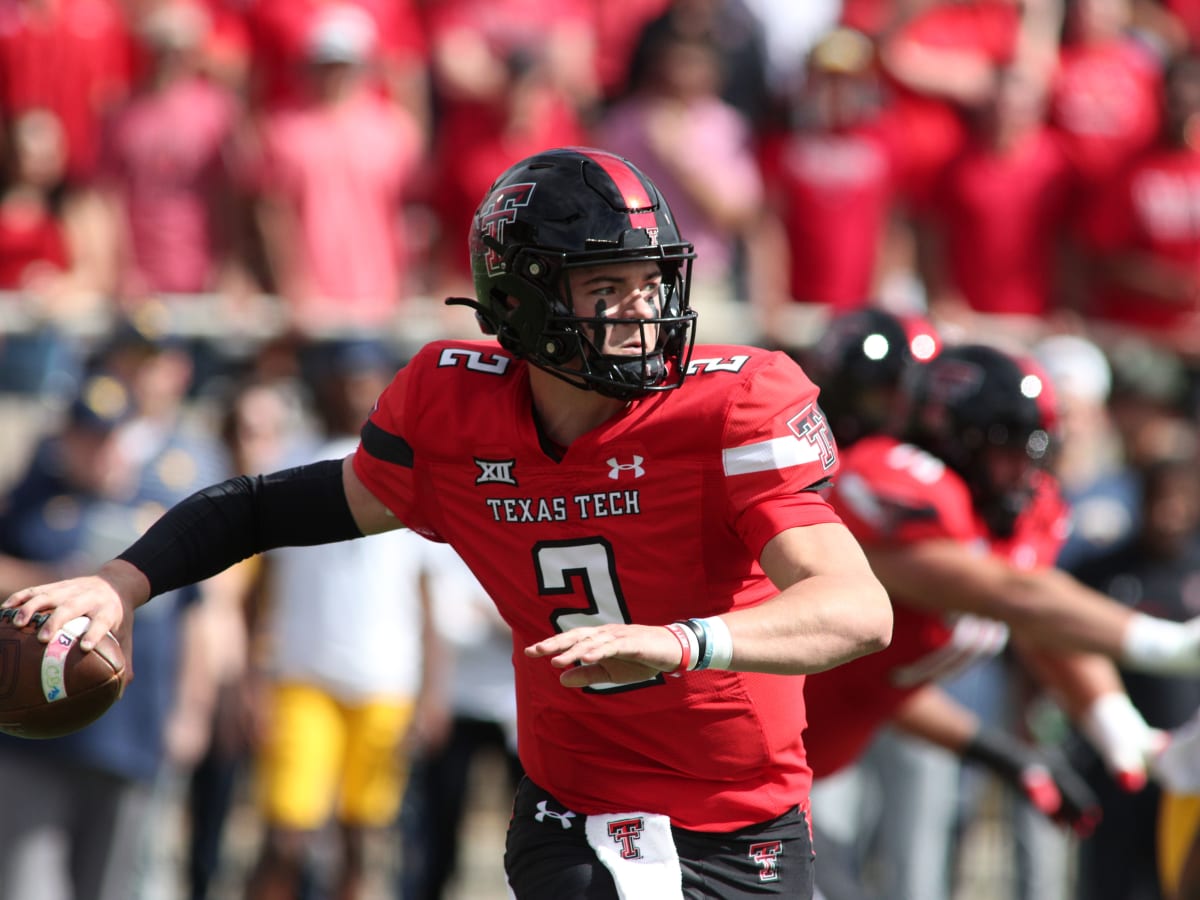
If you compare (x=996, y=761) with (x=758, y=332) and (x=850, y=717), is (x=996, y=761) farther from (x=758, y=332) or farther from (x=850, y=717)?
(x=758, y=332)

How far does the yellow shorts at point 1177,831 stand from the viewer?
16.0 feet

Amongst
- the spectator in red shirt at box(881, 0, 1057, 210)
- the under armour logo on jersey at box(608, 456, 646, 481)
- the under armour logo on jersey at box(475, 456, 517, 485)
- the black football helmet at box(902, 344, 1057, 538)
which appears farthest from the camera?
the spectator in red shirt at box(881, 0, 1057, 210)

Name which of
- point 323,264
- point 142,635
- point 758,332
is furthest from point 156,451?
point 758,332

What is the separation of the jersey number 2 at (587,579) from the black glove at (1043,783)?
7.20ft

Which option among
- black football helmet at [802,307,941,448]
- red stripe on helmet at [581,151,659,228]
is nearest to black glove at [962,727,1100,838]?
black football helmet at [802,307,941,448]

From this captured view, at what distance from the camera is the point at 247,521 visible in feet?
11.8

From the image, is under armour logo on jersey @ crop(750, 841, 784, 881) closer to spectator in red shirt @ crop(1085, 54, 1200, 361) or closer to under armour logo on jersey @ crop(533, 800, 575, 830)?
under armour logo on jersey @ crop(533, 800, 575, 830)

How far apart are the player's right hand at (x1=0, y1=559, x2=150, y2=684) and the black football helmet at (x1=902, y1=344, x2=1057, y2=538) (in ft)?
7.87

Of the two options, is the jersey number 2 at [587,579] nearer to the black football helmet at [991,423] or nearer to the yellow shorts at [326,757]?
the black football helmet at [991,423]

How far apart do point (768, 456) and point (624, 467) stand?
11.4 inches

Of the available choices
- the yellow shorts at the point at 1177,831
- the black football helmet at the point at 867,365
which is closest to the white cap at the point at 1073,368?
the black football helmet at the point at 867,365

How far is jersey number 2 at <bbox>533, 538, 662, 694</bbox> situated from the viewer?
3.37 metres

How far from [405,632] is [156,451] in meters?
1.14

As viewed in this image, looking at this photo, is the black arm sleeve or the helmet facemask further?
the black arm sleeve
